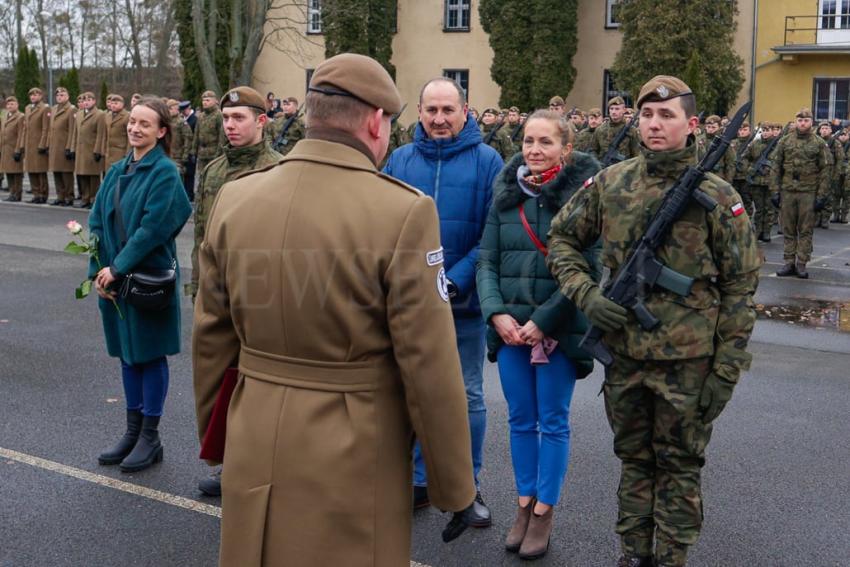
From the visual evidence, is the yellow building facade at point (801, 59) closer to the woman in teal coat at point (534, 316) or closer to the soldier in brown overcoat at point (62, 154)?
the soldier in brown overcoat at point (62, 154)

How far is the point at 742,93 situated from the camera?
37219 millimetres

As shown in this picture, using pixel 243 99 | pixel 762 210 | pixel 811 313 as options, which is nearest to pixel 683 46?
pixel 762 210

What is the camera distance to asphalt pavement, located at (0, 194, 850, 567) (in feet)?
15.7

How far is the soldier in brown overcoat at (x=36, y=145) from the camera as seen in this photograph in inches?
883

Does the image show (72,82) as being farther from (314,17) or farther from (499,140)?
(499,140)

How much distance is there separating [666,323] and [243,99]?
2697 millimetres

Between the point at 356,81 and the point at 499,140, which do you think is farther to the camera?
the point at 499,140

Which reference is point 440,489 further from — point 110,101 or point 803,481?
point 110,101

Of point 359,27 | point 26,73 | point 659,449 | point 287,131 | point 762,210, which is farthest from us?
point 359,27

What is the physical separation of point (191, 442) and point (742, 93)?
112ft

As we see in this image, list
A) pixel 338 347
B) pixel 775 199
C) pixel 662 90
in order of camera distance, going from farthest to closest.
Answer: pixel 775 199 → pixel 662 90 → pixel 338 347

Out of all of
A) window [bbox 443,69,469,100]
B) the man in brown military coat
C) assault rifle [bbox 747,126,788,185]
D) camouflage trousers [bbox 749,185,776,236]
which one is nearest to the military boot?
camouflage trousers [bbox 749,185,776,236]

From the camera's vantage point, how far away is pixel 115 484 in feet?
18.3

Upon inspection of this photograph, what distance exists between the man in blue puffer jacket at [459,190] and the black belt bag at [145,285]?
144 cm
